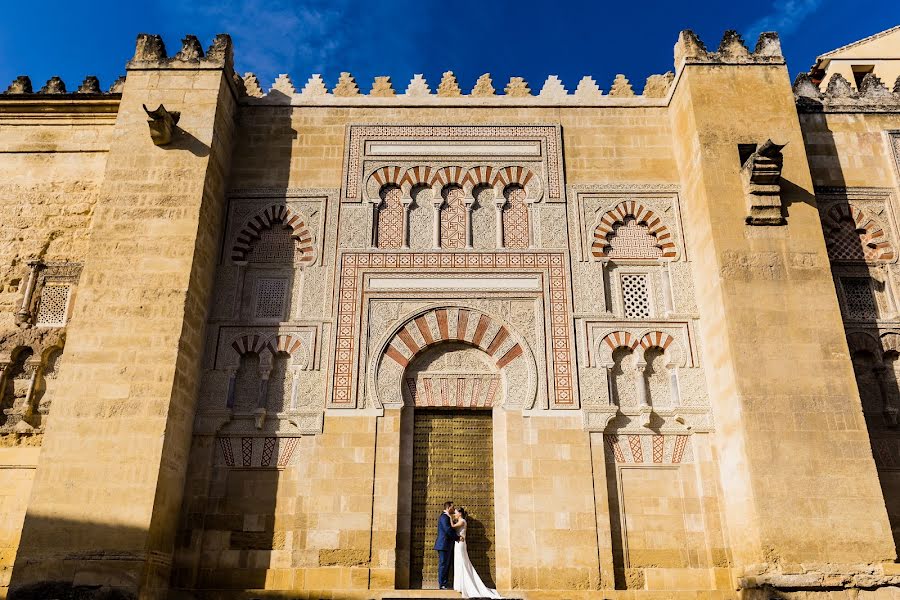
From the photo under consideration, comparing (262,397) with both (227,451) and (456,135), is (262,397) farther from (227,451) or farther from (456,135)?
(456,135)

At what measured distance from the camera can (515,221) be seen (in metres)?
7.67

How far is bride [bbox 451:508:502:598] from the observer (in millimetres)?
6012

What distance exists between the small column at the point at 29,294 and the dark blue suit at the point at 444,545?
452 centimetres

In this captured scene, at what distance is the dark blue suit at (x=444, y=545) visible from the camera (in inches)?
244

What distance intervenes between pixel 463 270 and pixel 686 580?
344 centimetres

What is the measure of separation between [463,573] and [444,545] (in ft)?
0.89

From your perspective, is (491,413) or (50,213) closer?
(491,413)

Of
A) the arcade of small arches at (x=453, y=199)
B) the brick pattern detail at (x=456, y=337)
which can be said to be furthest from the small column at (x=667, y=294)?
the brick pattern detail at (x=456, y=337)

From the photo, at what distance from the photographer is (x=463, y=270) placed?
7.32 meters

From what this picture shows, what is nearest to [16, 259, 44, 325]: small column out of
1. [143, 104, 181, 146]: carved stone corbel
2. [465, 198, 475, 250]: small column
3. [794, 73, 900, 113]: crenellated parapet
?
[143, 104, 181, 146]: carved stone corbel

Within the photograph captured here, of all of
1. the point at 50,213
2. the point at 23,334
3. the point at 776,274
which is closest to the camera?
the point at 776,274

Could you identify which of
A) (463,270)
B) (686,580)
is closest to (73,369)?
(463,270)

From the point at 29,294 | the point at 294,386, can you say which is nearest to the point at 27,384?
the point at 29,294

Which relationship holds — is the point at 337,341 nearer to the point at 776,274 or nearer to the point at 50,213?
the point at 50,213
